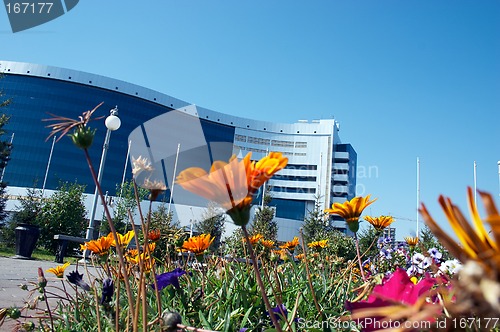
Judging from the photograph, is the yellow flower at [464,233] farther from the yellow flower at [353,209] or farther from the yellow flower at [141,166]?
the yellow flower at [353,209]

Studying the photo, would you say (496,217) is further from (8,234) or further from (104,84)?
(104,84)

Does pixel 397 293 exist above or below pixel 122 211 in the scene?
below

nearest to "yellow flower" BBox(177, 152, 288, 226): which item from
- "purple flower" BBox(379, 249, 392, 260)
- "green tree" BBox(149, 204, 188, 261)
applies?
"green tree" BBox(149, 204, 188, 261)

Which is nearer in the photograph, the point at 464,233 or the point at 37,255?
the point at 464,233

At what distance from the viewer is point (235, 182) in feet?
1.36

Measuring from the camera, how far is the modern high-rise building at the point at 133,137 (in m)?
46.1

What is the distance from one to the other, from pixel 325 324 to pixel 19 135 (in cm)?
5354

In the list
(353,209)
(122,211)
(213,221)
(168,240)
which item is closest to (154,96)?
(122,211)

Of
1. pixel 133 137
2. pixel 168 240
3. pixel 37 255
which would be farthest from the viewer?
pixel 133 137

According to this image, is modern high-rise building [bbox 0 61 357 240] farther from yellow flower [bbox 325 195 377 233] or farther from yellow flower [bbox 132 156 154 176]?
yellow flower [bbox 132 156 154 176]

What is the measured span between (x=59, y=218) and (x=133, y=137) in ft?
114

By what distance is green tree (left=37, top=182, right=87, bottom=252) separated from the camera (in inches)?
553

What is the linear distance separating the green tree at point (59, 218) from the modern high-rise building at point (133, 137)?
23146 millimetres

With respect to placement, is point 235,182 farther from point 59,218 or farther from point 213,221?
point 213,221
